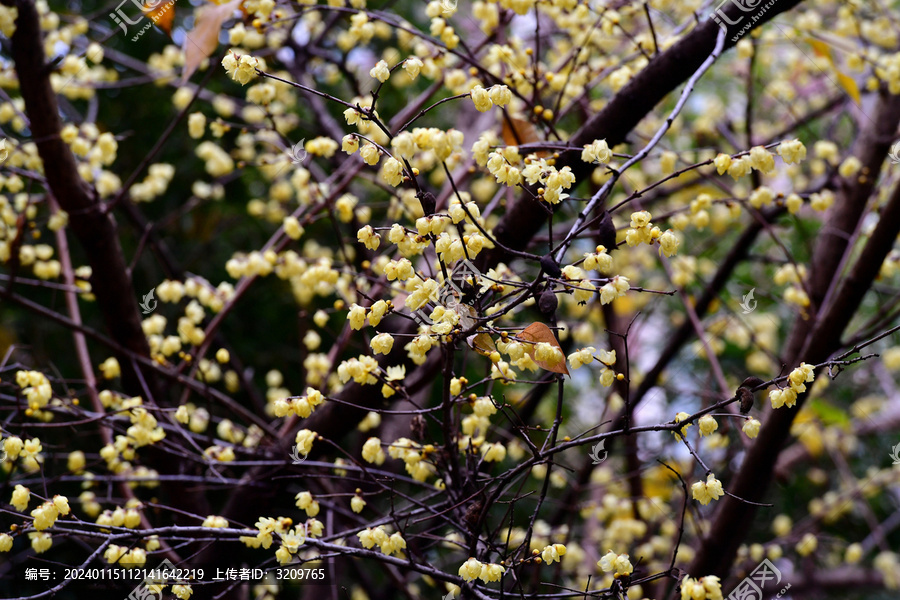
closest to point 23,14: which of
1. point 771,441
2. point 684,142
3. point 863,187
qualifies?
point 771,441

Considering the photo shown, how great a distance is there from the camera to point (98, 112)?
313cm

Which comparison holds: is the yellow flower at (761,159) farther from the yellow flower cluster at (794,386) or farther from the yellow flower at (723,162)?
the yellow flower cluster at (794,386)

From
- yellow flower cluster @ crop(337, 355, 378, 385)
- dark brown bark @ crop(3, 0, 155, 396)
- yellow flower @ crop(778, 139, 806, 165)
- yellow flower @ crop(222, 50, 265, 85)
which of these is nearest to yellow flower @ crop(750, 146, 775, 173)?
yellow flower @ crop(778, 139, 806, 165)

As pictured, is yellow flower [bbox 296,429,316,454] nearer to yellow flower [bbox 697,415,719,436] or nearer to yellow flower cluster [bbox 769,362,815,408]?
yellow flower [bbox 697,415,719,436]

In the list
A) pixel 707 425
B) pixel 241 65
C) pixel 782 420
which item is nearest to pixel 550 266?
pixel 707 425

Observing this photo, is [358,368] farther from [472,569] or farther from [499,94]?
[499,94]

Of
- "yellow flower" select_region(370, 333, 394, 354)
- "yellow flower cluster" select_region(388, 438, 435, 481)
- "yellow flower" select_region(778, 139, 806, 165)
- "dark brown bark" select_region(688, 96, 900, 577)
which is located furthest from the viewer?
→ "dark brown bark" select_region(688, 96, 900, 577)

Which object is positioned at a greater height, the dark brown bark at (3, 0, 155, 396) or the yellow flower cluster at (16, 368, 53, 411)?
the dark brown bark at (3, 0, 155, 396)

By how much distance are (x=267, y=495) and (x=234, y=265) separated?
2.25ft


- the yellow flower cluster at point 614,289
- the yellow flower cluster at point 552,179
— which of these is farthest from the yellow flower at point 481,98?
the yellow flower cluster at point 614,289
